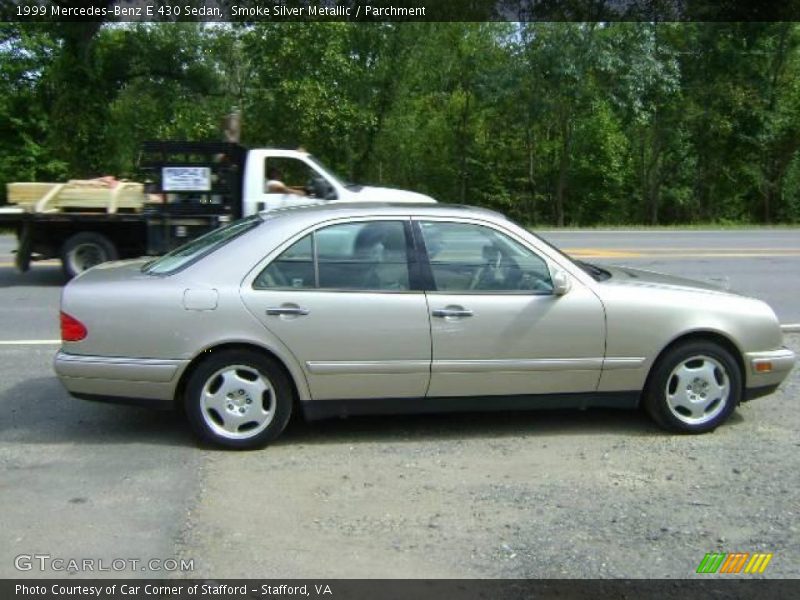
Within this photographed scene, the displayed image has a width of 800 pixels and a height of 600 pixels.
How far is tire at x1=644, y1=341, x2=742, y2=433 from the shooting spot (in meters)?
5.47

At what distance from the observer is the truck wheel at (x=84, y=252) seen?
12.3m

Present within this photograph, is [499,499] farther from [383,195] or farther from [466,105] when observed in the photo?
[466,105]

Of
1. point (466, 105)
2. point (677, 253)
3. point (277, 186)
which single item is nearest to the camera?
point (277, 186)

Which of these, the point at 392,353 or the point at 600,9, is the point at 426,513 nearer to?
the point at 392,353

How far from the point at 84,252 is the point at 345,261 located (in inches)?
319

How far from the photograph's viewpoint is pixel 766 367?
5.57m

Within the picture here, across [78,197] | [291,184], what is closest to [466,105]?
[291,184]

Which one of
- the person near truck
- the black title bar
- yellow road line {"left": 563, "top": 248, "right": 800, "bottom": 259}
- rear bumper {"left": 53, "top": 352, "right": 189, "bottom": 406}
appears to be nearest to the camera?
rear bumper {"left": 53, "top": 352, "right": 189, "bottom": 406}

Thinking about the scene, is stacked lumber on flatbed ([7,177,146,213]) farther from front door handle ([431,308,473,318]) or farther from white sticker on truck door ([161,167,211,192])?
front door handle ([431,308,473,318])

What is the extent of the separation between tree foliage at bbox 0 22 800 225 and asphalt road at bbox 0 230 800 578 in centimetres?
2370

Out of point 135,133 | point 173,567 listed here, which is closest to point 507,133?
point 135,133

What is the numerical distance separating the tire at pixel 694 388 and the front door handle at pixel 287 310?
2187mm

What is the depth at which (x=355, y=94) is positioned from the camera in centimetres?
3039

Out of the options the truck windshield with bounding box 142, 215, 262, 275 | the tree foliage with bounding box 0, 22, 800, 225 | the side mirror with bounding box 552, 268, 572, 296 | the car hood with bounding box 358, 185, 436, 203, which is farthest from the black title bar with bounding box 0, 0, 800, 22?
the side mirror with bounding box 552, 268, 572, 296
